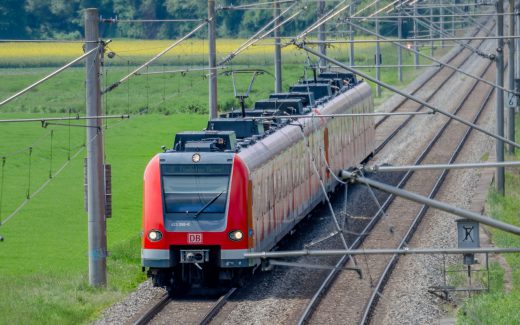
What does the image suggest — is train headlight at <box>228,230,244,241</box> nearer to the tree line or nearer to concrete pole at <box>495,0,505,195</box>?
concrete pole at <box>495,0,505,195</box>

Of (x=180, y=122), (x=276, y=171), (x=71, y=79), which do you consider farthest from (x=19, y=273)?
(x=71, y=79)

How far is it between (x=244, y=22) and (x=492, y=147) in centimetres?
3487

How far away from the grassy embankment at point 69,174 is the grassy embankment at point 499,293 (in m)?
6.75

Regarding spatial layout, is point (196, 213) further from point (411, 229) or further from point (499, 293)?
point (411, 229)

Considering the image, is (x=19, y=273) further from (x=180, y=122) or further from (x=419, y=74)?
(x=419, y=74)

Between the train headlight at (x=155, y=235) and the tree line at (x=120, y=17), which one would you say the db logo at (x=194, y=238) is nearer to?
the train headlight at (x=155, y=235)

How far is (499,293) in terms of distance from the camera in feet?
73.1

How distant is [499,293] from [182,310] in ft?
18.7

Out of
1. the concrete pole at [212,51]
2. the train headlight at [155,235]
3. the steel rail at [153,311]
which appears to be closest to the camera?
the steel rail at [153,311]

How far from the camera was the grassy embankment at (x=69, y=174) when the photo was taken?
2395 cm

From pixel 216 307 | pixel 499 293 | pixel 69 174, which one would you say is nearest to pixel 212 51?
pixel 216 307

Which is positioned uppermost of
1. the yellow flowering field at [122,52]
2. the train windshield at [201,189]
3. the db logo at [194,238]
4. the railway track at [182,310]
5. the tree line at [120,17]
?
the tree line at [120,17]

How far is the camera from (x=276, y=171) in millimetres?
26172

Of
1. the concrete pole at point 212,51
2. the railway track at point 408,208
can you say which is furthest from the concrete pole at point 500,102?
the concrete pole at point 212,51
